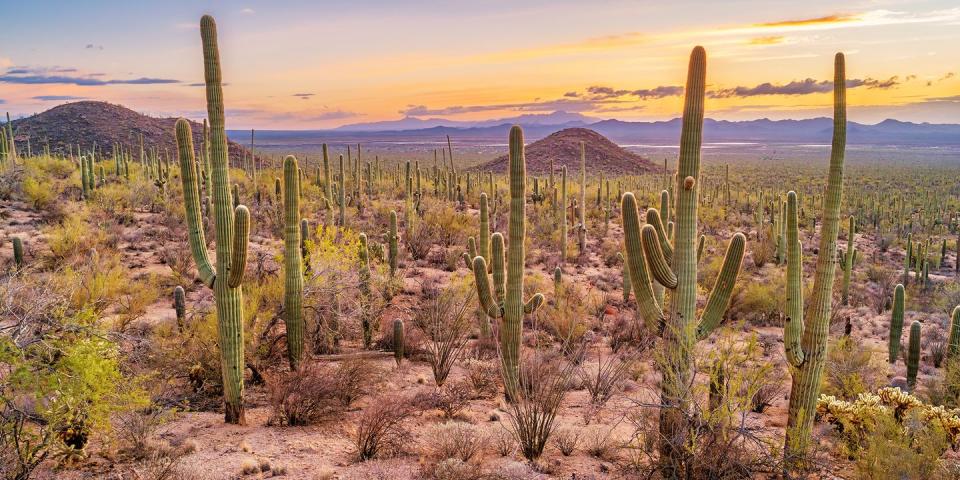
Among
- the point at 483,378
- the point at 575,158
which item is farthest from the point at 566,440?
the point at 575,158

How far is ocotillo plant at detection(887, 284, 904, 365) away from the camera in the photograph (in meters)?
12.7

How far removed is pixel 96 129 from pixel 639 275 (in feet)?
254

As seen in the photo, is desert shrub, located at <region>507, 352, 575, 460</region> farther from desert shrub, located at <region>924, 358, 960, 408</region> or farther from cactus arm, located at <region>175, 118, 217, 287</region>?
desert shrub, located at <region>924, 358, 960, 408</region>

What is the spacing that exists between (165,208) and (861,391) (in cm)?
2332

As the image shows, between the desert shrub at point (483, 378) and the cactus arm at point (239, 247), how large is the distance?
4.27 m

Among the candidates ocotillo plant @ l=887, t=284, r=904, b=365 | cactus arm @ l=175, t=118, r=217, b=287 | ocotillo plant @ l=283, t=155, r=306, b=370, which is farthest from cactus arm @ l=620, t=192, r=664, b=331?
ocotillo plant @ l=887, t=284, r=904, b=365

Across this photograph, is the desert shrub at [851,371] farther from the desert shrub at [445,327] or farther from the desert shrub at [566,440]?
the desert shrub at [445,327]

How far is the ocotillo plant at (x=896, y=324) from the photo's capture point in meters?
Result: 12.7

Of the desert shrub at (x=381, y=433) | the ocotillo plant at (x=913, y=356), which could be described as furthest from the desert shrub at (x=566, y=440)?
the ocotillo plant at (x=913, y=356)

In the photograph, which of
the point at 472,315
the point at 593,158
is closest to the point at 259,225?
the point at 472,315

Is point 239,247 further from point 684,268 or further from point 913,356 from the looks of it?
point 913,356

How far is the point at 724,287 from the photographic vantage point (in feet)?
26.6

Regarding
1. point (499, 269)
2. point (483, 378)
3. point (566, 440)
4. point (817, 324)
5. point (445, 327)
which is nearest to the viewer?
point (817, 324)

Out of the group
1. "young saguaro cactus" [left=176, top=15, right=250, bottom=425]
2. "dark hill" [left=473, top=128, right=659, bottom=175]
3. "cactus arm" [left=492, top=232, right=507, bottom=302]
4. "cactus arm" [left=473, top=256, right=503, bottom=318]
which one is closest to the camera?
"young saguaro cactus" [left=176, top=15, right=250, bottom=425]
